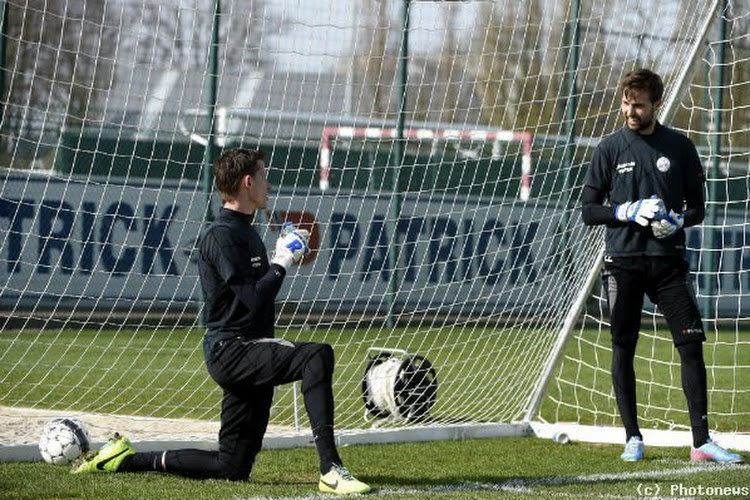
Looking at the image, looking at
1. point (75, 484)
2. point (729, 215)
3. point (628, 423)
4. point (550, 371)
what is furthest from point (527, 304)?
point (729, 215)

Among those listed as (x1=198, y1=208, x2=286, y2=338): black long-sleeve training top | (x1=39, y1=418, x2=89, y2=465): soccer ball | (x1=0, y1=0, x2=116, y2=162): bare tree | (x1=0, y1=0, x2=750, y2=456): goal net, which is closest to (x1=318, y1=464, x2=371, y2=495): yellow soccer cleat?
(x1=198, y1=208, x2=286, y2=338): black long-sleeve training top

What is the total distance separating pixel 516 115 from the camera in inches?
401

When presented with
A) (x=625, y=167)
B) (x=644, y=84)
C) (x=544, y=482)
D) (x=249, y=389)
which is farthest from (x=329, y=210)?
(x=249, y=389)

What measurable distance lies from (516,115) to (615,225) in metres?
3.47

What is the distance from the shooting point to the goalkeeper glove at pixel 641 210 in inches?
258

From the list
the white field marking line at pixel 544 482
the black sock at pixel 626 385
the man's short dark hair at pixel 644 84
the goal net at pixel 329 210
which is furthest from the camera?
the goal net at pixel 329 210

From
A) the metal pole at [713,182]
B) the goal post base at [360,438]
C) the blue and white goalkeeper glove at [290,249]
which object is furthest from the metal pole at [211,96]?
the metal pole at [713,182]

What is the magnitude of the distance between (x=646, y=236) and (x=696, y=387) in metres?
0.78

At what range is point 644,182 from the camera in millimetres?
6836

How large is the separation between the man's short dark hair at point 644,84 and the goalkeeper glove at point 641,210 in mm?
521

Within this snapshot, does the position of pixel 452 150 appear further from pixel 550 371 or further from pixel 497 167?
pixel 550 371

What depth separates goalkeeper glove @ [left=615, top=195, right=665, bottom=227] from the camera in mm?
6555

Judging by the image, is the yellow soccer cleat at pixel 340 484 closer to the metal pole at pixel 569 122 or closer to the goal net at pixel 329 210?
the goal net at pixel 329 210

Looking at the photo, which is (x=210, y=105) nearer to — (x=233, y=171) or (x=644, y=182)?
(x=233, y=171)
